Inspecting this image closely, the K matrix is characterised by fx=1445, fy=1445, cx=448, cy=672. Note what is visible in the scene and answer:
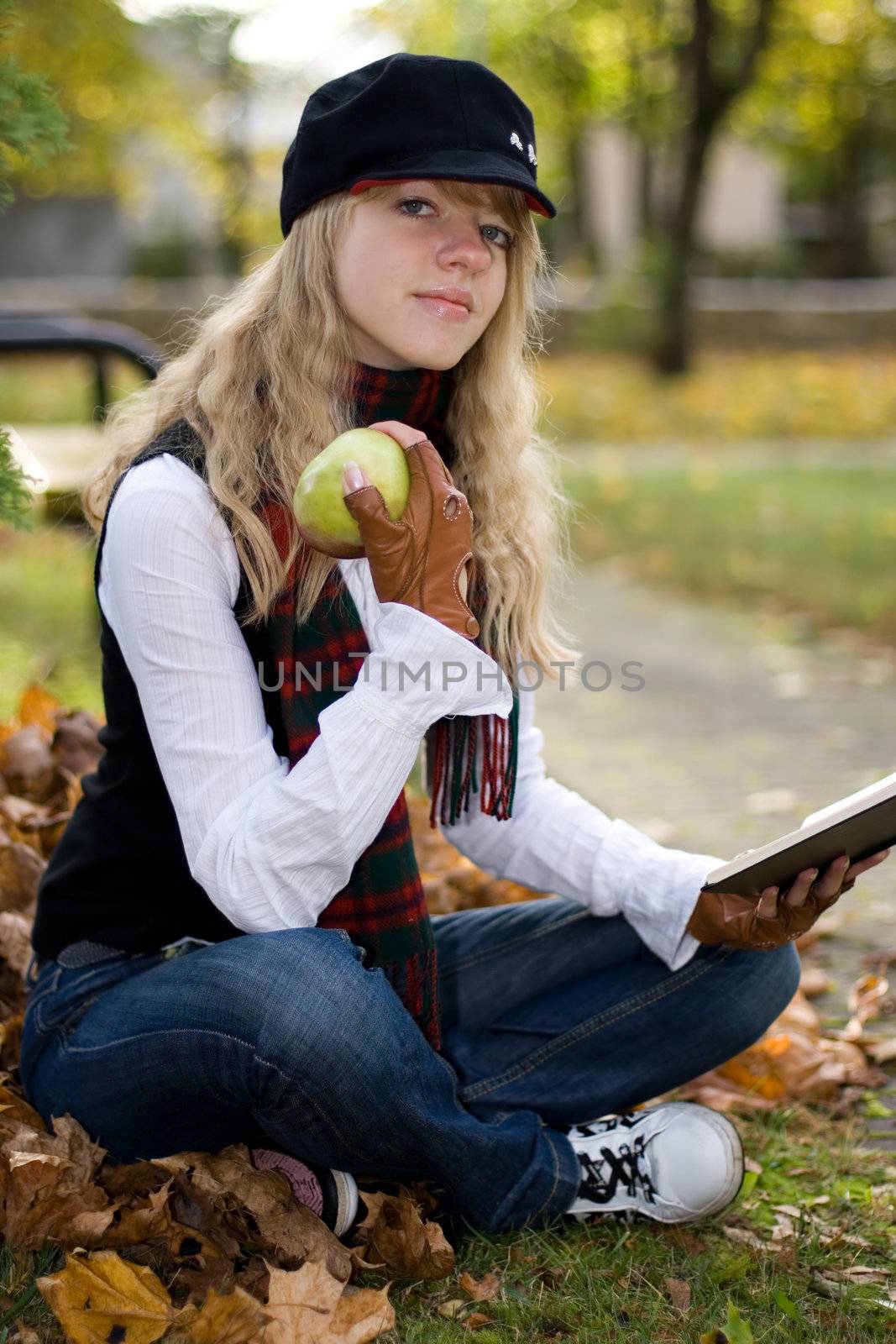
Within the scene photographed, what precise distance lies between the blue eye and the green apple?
388 millimetres

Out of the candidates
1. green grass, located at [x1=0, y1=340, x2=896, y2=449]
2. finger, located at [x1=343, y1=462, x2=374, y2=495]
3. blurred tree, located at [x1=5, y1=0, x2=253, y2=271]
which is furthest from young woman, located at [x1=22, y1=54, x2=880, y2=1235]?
green grass, located at [x1=0, y1=340, x2=896, y2=449]

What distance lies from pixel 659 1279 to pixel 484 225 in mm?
1659

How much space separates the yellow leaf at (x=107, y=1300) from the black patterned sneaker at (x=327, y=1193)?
248 mm

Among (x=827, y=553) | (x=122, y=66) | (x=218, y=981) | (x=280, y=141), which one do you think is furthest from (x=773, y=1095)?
(x=280, y=141)

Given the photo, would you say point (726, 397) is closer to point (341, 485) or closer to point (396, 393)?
point (396, 393)

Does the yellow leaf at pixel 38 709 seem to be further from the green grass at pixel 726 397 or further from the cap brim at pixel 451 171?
the green grass at pixel 726 397

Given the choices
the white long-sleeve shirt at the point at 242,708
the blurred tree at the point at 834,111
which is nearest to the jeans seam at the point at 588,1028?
the white long-sleeve shirt at the point at 242,708

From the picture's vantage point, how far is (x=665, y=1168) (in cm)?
231

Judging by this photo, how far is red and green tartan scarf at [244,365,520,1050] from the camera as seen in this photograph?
2.17 metres

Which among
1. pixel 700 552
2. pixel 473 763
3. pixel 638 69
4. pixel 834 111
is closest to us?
pixel 473 763

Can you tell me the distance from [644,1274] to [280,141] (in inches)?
1387

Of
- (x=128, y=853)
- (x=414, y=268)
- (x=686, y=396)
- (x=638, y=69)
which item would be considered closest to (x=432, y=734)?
(x=128, y=853)

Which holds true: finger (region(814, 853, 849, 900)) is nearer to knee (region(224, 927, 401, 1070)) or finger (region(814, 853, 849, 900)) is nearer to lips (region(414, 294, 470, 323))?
knee (region(224, 927, 401, 1070))

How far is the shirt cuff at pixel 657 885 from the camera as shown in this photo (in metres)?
2.43
